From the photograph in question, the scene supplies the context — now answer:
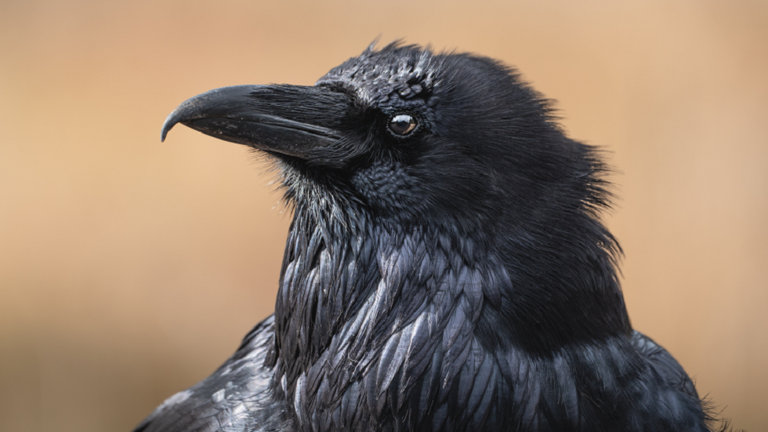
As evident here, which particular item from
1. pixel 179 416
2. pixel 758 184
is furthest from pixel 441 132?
pixel 758 184

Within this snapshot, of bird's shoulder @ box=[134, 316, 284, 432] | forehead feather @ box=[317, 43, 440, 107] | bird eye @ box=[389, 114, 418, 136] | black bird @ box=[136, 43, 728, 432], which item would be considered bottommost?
bird's shoulder @ box=[134, 316, 284, 432]

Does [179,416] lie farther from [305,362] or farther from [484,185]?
[484,185]

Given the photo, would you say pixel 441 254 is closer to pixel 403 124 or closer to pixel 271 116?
pixel 403 124

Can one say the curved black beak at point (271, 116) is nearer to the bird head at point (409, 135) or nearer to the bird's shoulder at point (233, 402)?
the bird head at point (409, 135)

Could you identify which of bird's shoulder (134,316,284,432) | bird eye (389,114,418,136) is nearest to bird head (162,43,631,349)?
bird eye (389,114,418,136)

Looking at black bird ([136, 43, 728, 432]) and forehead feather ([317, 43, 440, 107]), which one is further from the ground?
forehead feather ([317, 43, 440, 107])

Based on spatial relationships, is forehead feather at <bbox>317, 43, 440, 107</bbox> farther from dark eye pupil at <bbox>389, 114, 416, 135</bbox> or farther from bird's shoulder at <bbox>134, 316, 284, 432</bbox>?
bird's shoulder at <bbox>134, 316, 284, 432</bbox>

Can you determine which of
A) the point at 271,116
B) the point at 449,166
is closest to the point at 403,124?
the point at 449,166

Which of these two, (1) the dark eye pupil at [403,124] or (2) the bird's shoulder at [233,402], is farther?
(2) the bird's shoulder at [233,402]

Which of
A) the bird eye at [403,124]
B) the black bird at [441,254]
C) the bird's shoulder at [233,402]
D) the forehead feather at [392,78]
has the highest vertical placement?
the forehead feather at [392,78]

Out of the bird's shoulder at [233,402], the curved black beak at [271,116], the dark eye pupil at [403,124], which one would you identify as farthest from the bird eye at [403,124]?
the bird's shoulder at [233,402]
